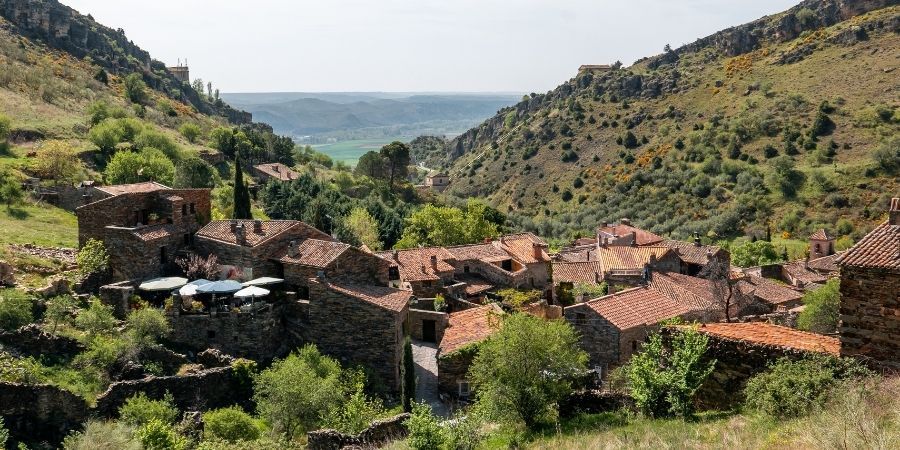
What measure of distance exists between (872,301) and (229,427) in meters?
17.0

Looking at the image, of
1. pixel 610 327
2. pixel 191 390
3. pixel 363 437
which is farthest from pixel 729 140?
pixel 363 437

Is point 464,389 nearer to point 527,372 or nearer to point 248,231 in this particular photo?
point 527,372

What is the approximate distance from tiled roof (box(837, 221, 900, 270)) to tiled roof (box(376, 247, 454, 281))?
25.0m

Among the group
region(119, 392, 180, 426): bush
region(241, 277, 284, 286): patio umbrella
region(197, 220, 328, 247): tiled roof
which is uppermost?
region(197, 220, 328, 247): tiled roof

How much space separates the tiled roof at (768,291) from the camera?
40.8 m

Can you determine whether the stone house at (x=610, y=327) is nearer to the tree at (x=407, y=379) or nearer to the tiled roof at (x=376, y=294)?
the tree at (x=407, y=379)

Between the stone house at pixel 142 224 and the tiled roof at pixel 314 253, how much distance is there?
526 cm

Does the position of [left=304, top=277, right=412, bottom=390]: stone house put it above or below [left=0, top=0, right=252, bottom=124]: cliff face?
below

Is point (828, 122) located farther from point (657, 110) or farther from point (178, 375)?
point (178, 375)

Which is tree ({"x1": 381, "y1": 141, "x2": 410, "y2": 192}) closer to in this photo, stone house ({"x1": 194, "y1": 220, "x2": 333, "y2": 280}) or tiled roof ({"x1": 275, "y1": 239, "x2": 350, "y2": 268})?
stone house ({"x1": 194, "y1": 220, "x2": 333, "y2": 280})

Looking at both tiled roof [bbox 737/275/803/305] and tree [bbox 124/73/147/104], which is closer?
tiled roof [bbox 737/275/803/305]

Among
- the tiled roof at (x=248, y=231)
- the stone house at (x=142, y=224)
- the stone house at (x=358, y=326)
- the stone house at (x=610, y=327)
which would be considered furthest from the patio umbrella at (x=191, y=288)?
the stone house at (x=610, y=327)

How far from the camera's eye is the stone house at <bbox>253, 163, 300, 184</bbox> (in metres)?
81.1

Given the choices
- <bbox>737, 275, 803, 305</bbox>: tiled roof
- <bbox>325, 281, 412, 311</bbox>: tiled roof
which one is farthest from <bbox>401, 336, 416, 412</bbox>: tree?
<bbox>737, 275, 803, 305</bbox>: tiled roof
